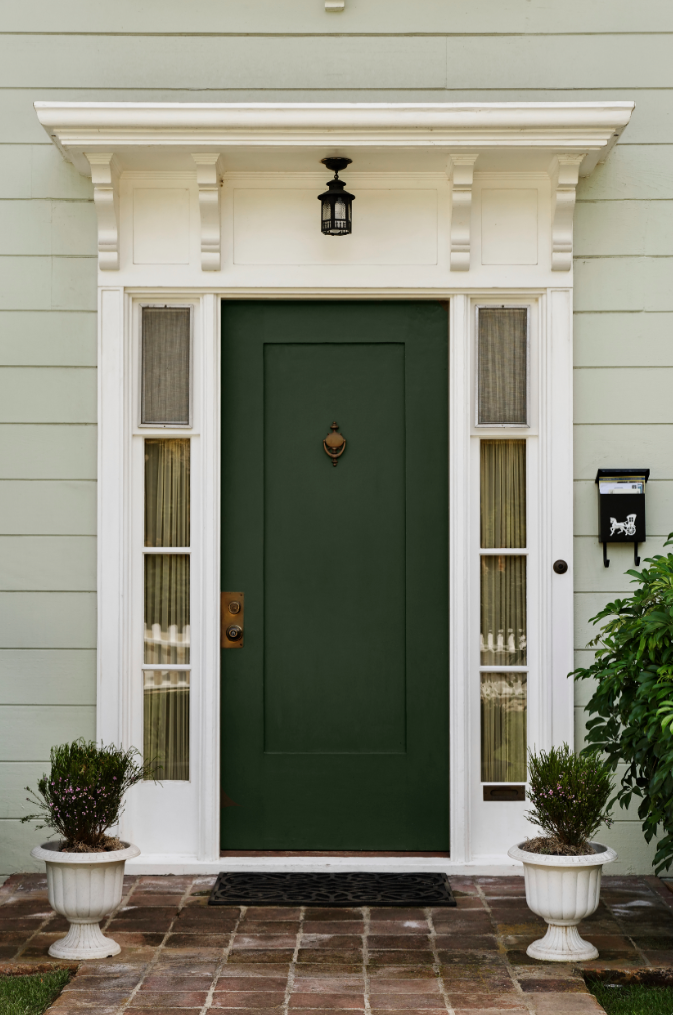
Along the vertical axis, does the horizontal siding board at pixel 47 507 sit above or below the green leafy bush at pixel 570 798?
above

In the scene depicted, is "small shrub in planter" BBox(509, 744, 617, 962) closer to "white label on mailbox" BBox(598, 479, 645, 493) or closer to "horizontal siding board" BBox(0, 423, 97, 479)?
"white label on mailbox" BBox(598, 479, 645, 493)

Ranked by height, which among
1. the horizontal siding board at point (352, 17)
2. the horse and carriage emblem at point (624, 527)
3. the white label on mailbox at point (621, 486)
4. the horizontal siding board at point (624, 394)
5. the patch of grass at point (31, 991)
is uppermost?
the horizontal siding board at point (352, 17)

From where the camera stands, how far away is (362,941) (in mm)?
3645

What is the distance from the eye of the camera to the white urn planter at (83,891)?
345 cm

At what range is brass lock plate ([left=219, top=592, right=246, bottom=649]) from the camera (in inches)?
175

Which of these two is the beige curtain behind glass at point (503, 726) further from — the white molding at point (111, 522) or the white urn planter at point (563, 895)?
the white molding at point (111, 522)

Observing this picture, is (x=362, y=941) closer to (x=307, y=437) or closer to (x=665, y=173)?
(x=307, y=437)

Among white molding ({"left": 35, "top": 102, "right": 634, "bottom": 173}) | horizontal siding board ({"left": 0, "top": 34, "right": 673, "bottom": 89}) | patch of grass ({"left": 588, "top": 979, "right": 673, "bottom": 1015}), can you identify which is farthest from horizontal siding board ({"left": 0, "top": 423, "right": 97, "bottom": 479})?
patch of grass ({"left": 588, "top": 979, "right": 673, "bottom": 1015})

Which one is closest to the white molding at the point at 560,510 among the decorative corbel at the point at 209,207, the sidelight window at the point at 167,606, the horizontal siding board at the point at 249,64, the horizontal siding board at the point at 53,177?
the horizontal siding board at the point at 249,64

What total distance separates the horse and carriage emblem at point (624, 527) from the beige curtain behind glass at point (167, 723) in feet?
6.20

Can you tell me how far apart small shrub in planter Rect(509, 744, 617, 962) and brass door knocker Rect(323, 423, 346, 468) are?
1600 millimetres

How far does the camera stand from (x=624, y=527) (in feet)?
14.2

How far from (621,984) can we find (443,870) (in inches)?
42.1

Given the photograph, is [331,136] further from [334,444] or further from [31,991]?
[31,991]
